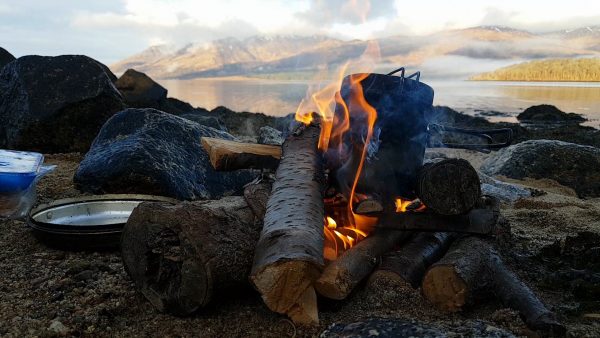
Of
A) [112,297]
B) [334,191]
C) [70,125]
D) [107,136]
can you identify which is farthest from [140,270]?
[70,125]

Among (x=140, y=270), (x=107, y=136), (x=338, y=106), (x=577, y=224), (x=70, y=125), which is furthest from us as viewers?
(x=70, y=125)

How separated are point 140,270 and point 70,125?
6.55 metres

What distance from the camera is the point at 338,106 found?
3.66 m

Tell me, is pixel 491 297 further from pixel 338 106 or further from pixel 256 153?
pixel 256 153

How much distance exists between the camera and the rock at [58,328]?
8.46 feet

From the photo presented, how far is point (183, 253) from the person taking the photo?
2.66m

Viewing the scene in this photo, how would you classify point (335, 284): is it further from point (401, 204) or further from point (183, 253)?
point (401, 204)

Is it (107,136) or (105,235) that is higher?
(107,136)

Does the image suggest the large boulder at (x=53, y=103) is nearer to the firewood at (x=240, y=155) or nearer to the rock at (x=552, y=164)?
the firewood at (x=240, y=155)

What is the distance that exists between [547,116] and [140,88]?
1687 centimetres

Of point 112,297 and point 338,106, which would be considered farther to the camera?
point 338,106

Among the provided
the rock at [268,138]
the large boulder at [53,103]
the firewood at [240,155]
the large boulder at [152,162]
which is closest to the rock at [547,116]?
the rock at [268,138]

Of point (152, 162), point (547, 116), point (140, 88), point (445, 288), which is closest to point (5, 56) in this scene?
point (140, 88)

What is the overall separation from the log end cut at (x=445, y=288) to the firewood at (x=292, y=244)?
0.67 meters
